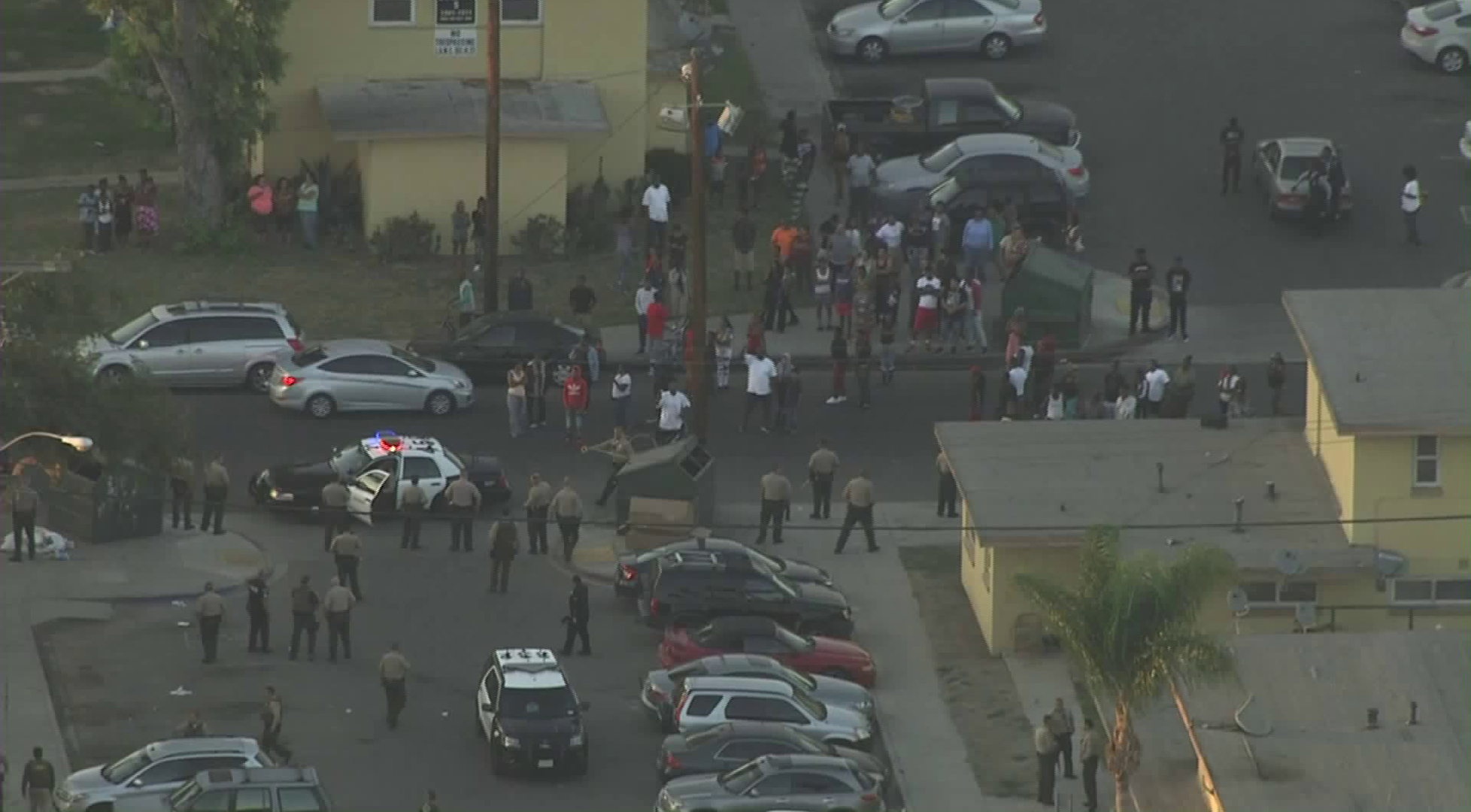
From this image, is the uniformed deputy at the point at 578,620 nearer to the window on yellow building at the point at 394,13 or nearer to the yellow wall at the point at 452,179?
the yellow wall at the point at 452,179

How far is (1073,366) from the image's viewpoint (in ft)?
177

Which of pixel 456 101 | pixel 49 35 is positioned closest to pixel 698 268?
pixel 456 101

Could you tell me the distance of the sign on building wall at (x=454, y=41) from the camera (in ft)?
208

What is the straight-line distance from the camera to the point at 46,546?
48656mm

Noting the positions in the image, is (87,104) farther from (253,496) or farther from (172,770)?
(172,770)

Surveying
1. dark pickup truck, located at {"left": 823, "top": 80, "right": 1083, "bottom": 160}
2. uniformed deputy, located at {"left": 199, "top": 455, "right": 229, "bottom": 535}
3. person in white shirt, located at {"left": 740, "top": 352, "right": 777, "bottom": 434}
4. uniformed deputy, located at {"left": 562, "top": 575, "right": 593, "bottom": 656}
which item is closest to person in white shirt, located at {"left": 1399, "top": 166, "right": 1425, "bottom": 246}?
dark pickup truck, located at {"left": 823, "top": 80, "right": 1083, "bottom": 160}

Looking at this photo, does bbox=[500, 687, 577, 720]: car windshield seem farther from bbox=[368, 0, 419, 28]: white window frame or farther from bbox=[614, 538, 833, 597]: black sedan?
bbox=[368, 0, 419, 28]: white window frame

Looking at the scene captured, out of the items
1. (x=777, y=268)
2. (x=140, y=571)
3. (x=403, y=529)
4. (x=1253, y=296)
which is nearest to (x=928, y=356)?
(x=777, y=268)

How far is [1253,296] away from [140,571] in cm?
2142

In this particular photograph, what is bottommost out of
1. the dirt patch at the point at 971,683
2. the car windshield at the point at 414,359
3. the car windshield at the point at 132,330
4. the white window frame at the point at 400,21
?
the dirt patch at the point at 971,683

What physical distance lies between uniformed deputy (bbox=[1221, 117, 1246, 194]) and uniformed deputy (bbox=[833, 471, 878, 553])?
16.8 metres

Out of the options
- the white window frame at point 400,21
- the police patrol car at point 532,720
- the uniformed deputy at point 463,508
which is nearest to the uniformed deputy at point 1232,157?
the white window frame at point 400,21

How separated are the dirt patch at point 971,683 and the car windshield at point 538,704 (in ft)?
16.6

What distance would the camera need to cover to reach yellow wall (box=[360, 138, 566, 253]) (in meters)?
62.0
